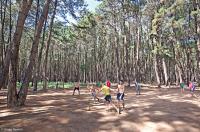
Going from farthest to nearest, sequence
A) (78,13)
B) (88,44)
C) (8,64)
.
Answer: (88,44) < (78,13) < (8,64)

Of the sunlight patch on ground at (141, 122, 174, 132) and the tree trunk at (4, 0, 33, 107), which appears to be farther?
the tree trunk at (4, 0, 33, 107)

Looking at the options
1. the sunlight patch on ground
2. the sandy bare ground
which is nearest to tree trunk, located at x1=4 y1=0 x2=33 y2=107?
the sandy bare ground

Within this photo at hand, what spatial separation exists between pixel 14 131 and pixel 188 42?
1517 inches

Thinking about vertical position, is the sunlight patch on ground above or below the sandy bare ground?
below

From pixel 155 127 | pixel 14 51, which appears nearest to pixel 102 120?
pixel 155 127

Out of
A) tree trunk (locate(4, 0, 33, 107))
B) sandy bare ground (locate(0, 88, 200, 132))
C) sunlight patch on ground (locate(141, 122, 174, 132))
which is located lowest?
sunlight patch on ground (locate(141, 122, 174, 132))

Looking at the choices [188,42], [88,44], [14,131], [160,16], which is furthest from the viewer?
[88,44]

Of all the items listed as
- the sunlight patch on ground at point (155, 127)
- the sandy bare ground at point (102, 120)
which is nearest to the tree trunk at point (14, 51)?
the sandy bare ground at point (102, 120)

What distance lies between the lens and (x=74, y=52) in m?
71.8

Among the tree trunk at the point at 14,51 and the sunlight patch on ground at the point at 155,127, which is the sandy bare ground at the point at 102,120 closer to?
the sunlight patch on ground at the point at 155,127

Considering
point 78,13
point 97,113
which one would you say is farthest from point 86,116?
point 78,13

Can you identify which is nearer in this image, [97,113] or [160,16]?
[97,113]

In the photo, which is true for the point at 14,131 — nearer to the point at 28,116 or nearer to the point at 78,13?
the point at 28,116

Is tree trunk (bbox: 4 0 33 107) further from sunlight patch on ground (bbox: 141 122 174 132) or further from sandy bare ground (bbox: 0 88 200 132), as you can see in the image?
sunlight patch on ground (bbox: 141 122 174 132)
